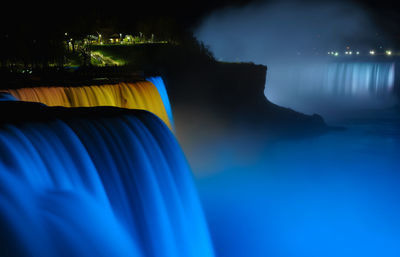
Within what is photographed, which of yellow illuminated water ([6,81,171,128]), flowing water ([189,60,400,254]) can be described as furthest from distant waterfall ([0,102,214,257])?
flowing water ([189,60,400,254])

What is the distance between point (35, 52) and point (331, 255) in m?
33.1

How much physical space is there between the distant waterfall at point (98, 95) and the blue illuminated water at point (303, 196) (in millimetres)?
4171

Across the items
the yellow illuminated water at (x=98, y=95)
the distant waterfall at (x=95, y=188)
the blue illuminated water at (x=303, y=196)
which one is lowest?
the blue illuminated water at (x=303, y=196)

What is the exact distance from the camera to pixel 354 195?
14539 mm

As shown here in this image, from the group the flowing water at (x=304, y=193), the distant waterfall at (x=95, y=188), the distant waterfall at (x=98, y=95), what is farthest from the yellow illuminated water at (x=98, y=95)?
the flowing water at (x=304, y=193)

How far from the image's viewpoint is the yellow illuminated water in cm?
962

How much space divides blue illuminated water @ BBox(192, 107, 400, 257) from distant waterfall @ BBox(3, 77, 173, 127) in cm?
417

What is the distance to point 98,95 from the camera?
35.5ft

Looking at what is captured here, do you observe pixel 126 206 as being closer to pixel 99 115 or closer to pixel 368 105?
pixel 99 115

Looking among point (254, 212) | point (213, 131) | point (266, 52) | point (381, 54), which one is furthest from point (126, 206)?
point (381, 54)

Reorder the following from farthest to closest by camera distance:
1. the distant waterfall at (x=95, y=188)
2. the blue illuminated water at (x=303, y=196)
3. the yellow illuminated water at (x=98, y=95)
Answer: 1. the blue illuminated water at (x=303, y=196)
2. the yellow illuminated water at (x=98, y=95)
3. the distant waterfall at (x=95, y=188)

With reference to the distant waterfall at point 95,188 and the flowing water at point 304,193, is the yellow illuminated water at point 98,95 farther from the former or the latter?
the flowing water at point 304,193

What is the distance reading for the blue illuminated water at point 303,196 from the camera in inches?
433

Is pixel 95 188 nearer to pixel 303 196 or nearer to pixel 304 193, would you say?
pixel 303 196
